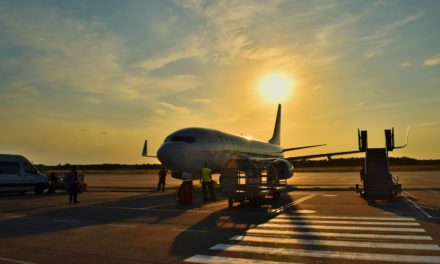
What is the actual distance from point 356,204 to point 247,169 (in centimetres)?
540

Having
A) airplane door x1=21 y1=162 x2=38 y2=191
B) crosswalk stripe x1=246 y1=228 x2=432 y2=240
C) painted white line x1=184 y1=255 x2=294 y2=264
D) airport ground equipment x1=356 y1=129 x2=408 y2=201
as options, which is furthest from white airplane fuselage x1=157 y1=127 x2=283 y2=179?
painted white line x1=184 y1=255 x2=294 y2=264

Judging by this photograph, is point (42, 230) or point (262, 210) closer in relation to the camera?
point (42, 230)

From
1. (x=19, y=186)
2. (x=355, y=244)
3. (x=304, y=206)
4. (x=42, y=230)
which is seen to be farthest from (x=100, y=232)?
(x=19, y=186)

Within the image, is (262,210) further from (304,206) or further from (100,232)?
(100,232)

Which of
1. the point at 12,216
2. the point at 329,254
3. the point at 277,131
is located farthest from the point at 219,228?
the point at 277,131

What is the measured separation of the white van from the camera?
27.0 meters

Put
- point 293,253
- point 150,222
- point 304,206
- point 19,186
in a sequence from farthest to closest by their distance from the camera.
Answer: point 19,186
point 304,206
point 150,222
point 293,253

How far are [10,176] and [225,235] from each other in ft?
70.2

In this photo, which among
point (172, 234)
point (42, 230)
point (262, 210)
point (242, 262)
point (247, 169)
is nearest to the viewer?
point (242, 262)

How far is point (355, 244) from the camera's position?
967cm

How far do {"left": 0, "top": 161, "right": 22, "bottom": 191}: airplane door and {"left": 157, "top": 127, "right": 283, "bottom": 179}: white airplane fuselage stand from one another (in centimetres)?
954

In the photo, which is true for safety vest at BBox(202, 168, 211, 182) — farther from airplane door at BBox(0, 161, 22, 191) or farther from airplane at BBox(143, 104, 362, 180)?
airplane door at BBox(0, 161, 22, 191)

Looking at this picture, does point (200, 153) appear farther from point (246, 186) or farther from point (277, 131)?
point (277, 131)

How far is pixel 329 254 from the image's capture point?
8.64 metres
